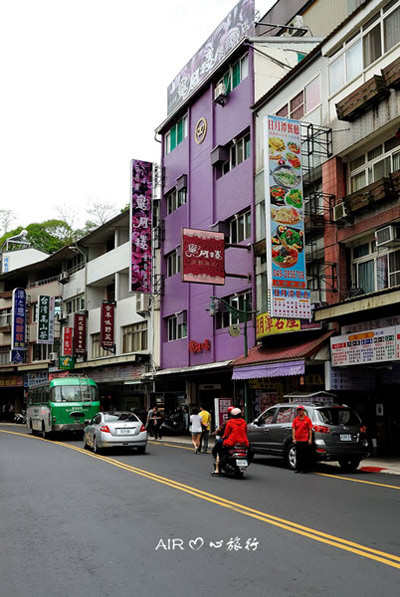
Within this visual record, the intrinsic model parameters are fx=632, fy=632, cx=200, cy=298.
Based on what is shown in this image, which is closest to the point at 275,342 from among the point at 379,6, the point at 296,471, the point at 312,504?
the point at 296,471

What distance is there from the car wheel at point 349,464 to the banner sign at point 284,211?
16.9ft

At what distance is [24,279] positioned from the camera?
59781mm

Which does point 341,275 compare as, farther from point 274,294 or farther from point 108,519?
point 108,519

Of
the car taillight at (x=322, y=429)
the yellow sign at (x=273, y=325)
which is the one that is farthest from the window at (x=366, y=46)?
the car taillight at (x=322, y=429)

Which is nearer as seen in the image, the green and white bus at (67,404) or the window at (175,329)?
the green and white bus at (67,404)

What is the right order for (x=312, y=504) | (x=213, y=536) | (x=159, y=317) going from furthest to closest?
1. (x=159, y=317)
2. (x=312, y=504)
3. (x=213, y=536)

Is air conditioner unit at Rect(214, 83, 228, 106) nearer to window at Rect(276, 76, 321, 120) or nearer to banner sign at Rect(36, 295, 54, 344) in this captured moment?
window at Rect(276, 76, 321, 120)

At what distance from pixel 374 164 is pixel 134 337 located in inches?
873

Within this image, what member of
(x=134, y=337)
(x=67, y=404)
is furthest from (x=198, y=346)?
(x=134, y=337)

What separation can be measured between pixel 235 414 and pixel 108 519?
539cm

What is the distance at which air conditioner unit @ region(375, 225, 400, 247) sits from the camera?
18156mm

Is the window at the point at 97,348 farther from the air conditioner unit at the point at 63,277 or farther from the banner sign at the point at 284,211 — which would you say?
the banner sign at the point at 284,211

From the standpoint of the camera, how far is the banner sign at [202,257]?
81.0ft

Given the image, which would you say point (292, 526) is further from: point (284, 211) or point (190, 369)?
point (190, 369)
